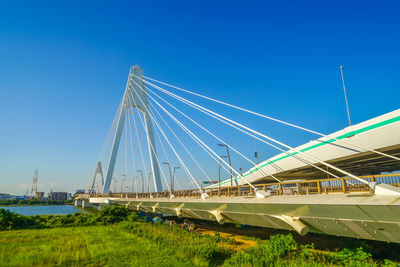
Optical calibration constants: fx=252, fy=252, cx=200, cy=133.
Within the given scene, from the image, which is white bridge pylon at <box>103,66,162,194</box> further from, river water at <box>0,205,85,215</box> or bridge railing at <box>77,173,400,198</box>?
river water at <box>0,205,85,215</box>

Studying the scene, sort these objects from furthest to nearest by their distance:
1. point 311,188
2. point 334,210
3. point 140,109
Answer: point 140,109 < point 311,188 < point 334,210

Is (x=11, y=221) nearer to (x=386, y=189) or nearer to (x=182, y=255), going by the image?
(x=182, y=255)

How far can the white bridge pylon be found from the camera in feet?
116

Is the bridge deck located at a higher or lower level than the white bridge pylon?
lower

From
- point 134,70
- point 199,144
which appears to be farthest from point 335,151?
point 134,70

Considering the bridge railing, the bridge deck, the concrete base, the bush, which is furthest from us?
the bush

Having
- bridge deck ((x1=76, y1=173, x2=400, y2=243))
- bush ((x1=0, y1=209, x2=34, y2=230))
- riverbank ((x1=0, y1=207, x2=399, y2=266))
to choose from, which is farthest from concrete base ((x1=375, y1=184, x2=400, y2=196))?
bush ((x1=0, y1=209, x2=34, y2=230))

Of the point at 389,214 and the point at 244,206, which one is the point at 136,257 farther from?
the point at 389,214

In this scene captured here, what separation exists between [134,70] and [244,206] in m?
33.9

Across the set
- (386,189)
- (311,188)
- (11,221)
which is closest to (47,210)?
(11,221)

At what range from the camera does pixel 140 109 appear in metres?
39.8

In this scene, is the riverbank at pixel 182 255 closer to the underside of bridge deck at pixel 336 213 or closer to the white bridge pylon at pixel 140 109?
the underside of bridge deck at pixel 336 213

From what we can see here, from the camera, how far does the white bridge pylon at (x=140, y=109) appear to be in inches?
1398

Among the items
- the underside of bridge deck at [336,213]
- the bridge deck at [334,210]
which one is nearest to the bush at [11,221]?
the bridge deck at [334,210]
